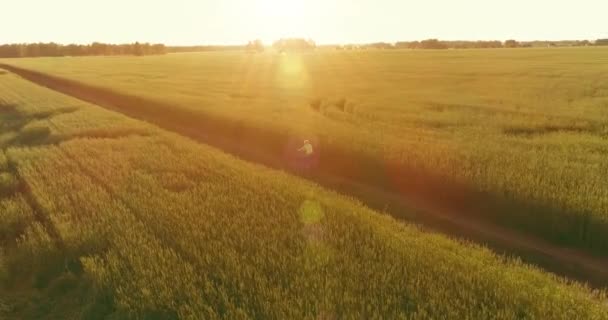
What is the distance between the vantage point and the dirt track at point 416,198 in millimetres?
8711

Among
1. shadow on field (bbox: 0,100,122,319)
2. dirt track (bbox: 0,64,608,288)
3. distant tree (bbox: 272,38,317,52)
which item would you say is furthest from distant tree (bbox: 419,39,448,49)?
shadow on field (bbox: 0,100,122,319)

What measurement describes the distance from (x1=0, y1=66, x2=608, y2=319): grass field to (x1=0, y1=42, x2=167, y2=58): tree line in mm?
157437

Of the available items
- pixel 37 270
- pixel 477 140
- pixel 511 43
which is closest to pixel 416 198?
pixel 477 140

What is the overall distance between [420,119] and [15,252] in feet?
57.3

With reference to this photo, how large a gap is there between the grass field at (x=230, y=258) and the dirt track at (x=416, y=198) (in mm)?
1073

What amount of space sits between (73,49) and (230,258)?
16920cm

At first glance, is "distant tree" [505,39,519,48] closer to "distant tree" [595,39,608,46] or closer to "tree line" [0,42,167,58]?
"distant tree" [595,39,608,46]

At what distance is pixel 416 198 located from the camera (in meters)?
12.4

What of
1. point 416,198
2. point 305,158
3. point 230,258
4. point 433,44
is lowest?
point 416,198

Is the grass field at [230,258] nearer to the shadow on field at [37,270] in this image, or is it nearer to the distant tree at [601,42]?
the shadow on field at [37,270]

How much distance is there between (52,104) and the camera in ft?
100

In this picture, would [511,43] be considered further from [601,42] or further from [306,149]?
[306,149]

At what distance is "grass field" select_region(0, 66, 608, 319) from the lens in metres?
6.00

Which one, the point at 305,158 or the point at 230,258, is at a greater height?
the point at 230,258
